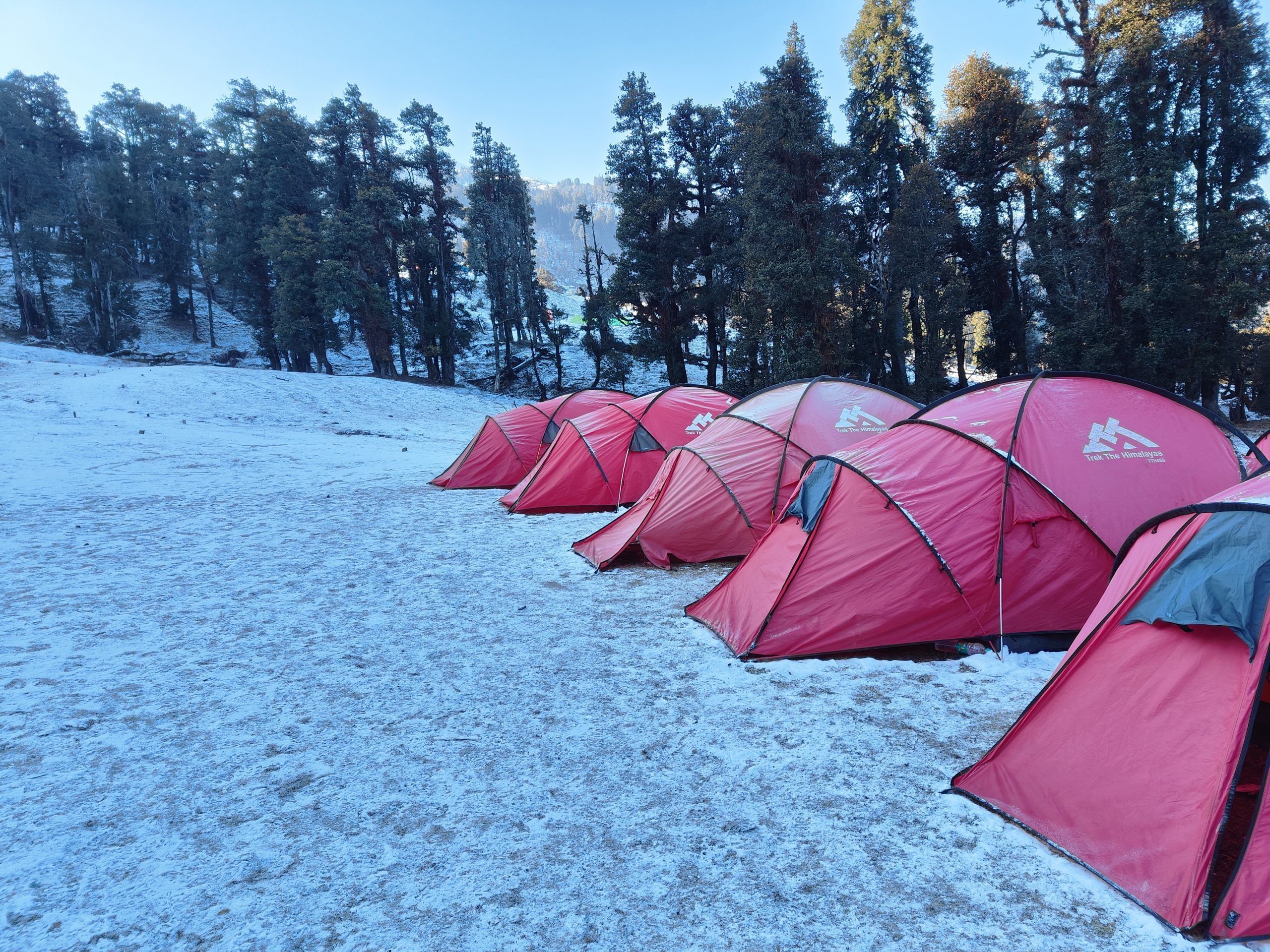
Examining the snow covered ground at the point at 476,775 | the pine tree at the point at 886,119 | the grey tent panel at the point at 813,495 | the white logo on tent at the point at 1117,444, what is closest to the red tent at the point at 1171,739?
the snow covered ground at the point at 476,775

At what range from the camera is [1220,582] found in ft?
8.67

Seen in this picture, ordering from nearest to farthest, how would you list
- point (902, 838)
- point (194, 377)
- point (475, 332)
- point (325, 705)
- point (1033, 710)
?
point (902, 838)
point (1033, 710)
point (325, 705)
point (194, 377)
point (475, 332)

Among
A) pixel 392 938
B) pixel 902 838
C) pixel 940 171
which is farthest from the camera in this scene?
pixel 940 171

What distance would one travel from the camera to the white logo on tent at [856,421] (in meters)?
7.64

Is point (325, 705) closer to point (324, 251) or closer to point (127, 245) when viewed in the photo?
point (324, 251)

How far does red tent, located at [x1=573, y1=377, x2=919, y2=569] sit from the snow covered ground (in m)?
0.41

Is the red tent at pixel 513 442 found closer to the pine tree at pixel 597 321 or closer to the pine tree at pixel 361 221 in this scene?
the pine tree at pixel 597 321

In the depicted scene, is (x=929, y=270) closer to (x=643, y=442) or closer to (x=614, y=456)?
(x=643, y=442)

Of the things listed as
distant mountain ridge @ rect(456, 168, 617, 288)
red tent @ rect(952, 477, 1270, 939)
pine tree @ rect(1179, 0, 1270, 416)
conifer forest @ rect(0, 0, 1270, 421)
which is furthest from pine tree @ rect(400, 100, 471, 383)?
distant mountain ridge @ rect(456, 168, 617, 288)

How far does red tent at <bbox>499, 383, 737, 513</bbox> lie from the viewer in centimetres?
1097

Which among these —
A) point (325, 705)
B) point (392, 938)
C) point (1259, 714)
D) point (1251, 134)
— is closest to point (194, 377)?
point (325, 705)

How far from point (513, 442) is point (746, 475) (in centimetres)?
749

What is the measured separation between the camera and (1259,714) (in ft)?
10.3

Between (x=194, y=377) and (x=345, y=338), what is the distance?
21.9 meters
